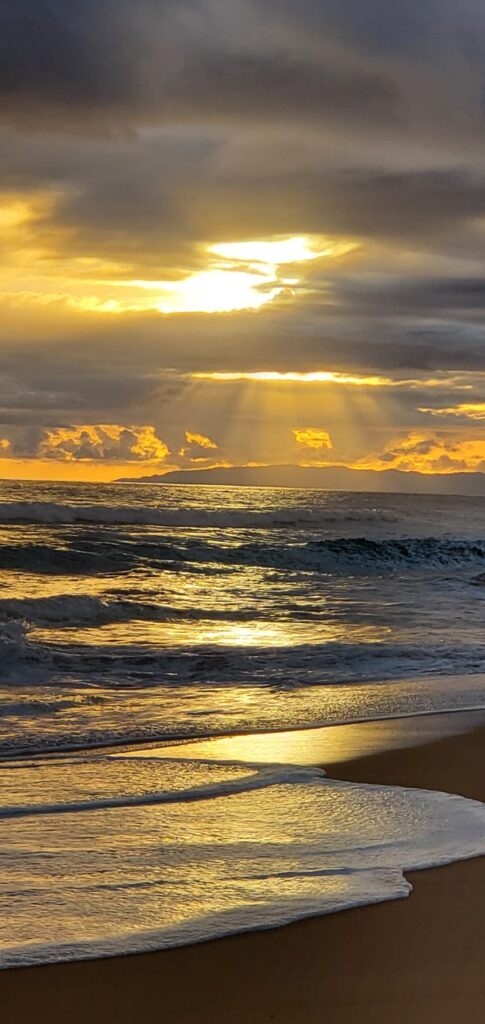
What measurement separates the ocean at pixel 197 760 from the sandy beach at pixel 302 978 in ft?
0.39

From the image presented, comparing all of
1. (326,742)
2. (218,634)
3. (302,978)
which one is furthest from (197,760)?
(218,634)

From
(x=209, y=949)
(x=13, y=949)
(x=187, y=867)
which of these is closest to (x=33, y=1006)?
(x=13, y=949)

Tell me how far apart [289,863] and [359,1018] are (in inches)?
55.6

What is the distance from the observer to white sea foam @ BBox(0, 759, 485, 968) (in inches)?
158

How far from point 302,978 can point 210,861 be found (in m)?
1.15

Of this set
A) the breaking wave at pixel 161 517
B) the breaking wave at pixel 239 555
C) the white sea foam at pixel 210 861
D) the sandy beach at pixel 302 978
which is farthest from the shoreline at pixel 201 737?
the breaking wave at pixel 161 517

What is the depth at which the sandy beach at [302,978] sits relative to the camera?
340 cm

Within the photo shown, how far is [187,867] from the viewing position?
15.4ft

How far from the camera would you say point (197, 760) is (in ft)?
23.1

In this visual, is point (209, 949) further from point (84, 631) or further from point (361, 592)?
point (361, 592)

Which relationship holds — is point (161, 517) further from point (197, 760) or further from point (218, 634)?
point (197, 760)

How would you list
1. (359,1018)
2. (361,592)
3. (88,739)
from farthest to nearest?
(361,592) → (88,739) → (359,1018)

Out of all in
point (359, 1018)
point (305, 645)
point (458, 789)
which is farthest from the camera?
point (305, 645)

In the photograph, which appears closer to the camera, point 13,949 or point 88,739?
point 13,949
